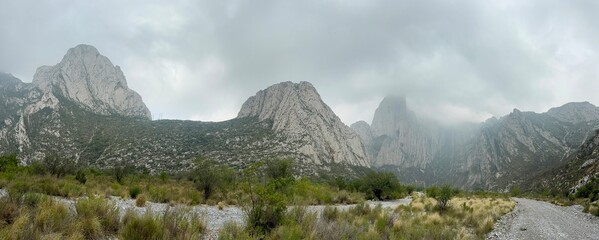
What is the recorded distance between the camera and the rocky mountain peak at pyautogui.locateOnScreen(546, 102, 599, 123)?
→ 558ft

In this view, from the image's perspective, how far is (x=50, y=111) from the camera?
265 ft

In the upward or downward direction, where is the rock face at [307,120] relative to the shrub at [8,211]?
upward

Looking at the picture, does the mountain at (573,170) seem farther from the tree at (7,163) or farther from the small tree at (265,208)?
the tree at (7,163)

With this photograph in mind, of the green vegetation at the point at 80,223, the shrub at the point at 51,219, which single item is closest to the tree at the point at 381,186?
the green vegetation at the point at 80,223

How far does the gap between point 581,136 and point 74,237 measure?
167373mm

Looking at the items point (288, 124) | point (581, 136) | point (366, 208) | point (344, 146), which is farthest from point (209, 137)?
point (581, 136)

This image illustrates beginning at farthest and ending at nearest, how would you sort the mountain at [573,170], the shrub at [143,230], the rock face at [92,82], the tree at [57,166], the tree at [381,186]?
the rock face at [92,82] < the mountain at [573,170] < the tree at [381,186] < the tree at [57,166] < the shrub at [143,230]

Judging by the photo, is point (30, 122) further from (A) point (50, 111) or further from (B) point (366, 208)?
(B) point (366, 208)

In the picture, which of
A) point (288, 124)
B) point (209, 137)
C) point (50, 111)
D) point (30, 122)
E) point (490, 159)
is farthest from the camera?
point (490, 159)

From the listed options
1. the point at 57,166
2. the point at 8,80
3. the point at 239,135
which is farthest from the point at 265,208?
the point at 8,80

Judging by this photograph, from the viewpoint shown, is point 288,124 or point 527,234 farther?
point 288,124

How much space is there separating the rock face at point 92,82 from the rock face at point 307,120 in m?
43.9

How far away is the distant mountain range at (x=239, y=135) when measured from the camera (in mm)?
70375

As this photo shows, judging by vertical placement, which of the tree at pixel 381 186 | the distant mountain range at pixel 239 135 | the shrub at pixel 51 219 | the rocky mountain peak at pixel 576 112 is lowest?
the tree at pixel 381 186
